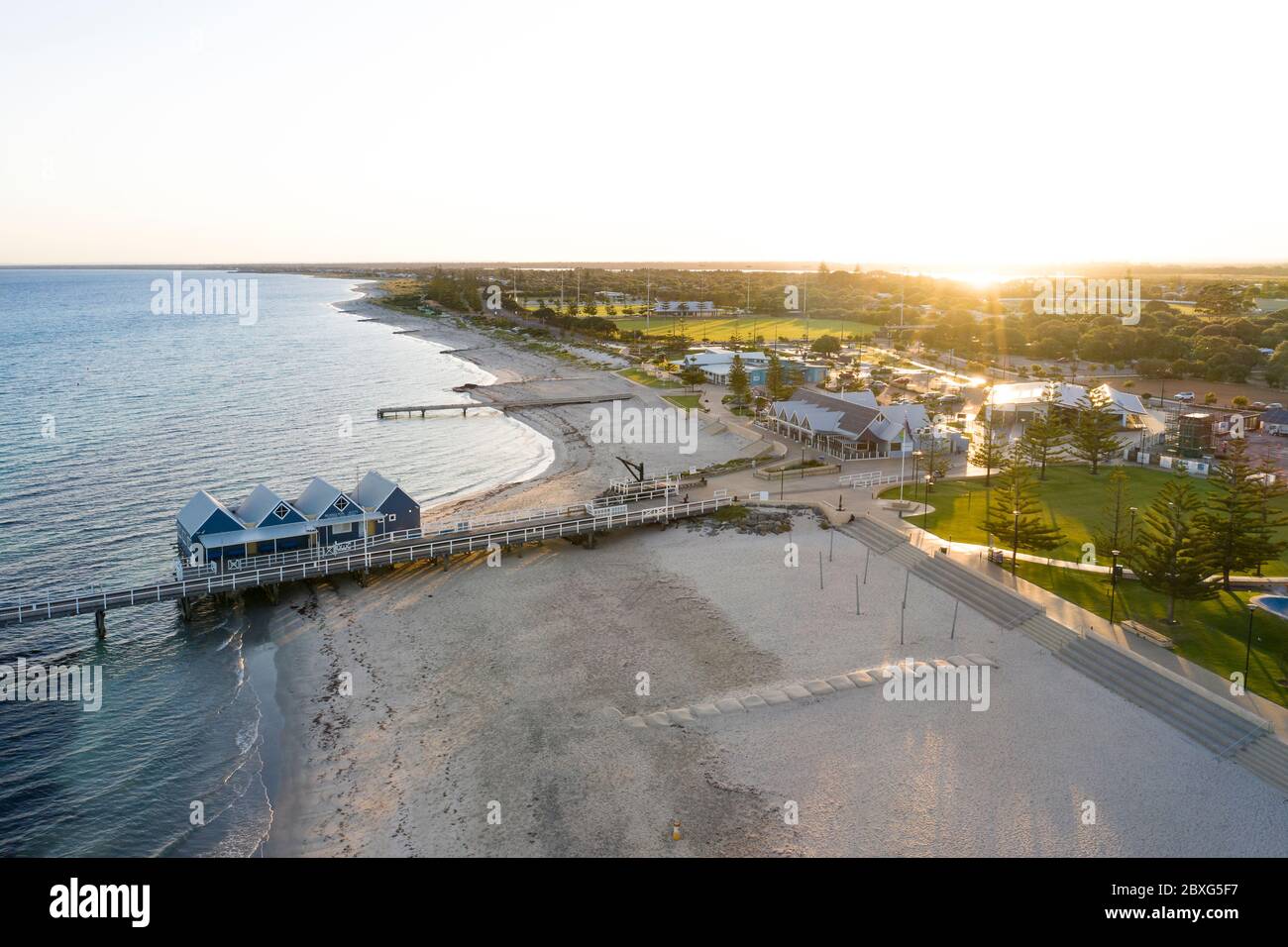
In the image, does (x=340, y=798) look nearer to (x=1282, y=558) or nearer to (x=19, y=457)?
(x=1282, y=558)

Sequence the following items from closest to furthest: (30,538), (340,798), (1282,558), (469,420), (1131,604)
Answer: (340,798) → (1131,604) → (1282,558) → (30,538) → (469,420)

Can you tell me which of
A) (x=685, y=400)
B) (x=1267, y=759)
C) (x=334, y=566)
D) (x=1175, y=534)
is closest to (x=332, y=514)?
(x=334, y=566)

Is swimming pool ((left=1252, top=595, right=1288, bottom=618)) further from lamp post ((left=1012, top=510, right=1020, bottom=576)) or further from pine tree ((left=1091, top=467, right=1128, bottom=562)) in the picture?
lamp post ((left=1012, top=510, right=1020, bottom=576))

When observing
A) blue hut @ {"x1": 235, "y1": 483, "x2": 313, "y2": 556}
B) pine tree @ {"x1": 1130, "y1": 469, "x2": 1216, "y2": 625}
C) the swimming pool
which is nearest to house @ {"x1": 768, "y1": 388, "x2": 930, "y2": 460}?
pine tree @ {"x1": 1130, "y1": 469, "x2": 1216, "y2": 625}

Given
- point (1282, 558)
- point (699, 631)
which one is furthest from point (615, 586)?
point (1282, 558)

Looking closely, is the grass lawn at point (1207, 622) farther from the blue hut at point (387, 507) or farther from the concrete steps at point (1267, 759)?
the blue hut at point (387, 507)

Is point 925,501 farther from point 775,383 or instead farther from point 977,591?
point 775,383
